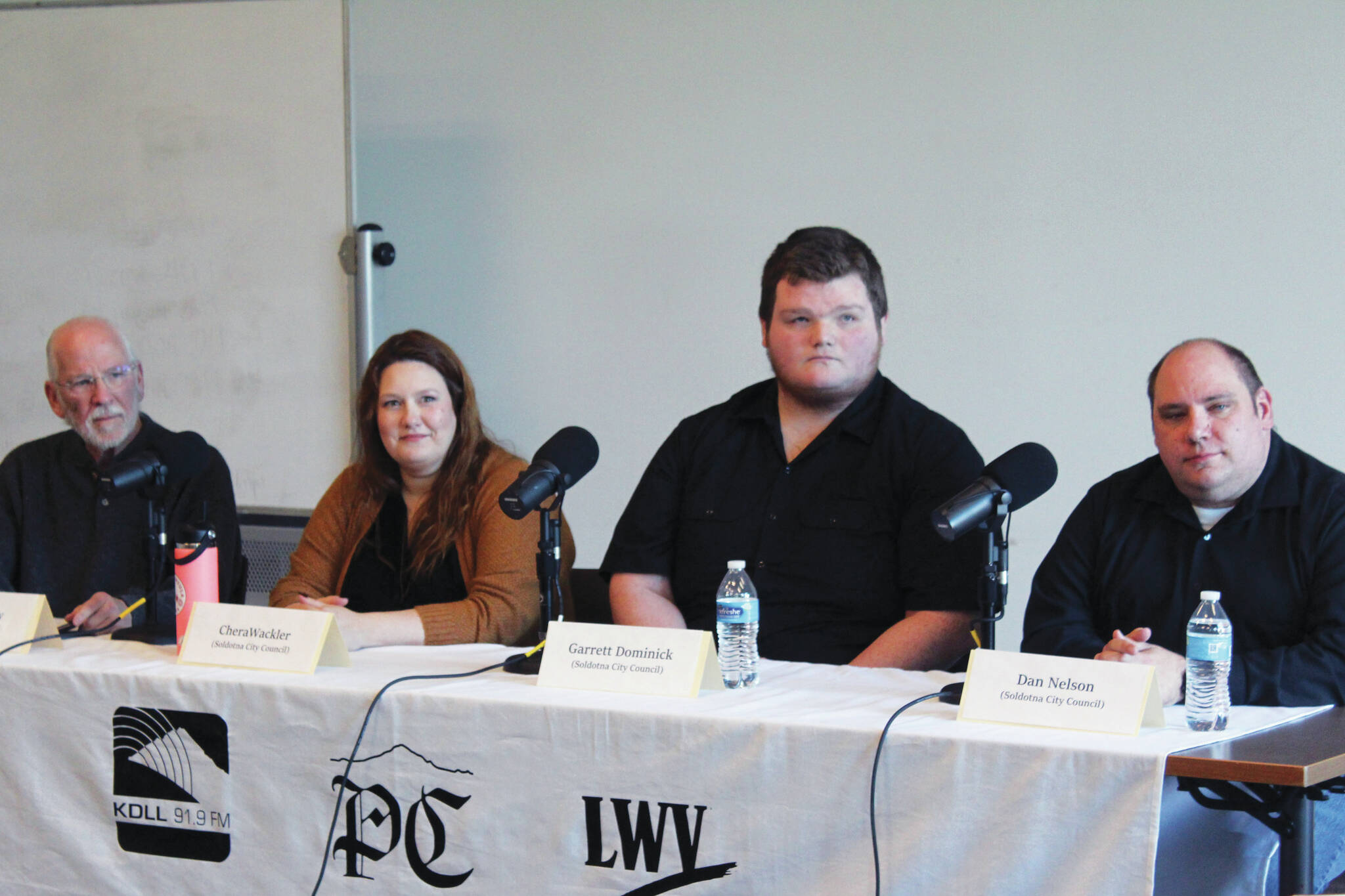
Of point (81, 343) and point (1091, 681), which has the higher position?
point (81, 343)

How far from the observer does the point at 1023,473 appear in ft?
6.00

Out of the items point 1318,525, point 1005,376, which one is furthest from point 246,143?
point 1318,525

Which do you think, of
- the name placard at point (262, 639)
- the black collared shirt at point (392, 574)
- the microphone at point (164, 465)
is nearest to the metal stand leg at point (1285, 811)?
the name placard at point (262, 639)

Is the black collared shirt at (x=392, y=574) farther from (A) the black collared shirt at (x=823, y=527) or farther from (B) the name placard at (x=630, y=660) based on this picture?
(B) the name placard at (x=630, y=660)

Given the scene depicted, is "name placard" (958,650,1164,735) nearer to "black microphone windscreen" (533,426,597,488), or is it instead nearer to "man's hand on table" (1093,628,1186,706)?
"man's hand on table" (1093,628,1186,706)

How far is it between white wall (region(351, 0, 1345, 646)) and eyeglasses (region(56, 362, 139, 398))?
3.92 feet

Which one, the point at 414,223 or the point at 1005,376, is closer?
the point at 1005,376

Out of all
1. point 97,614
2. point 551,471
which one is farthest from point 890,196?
point 97,614

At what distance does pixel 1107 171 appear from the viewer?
343cm

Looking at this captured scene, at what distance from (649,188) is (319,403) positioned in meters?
1.16

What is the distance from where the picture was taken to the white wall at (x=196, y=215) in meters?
3.78

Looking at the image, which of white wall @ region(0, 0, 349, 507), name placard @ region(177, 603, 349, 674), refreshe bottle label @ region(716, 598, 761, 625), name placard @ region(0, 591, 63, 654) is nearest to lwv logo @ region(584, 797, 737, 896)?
refreshe bottle label @ region(716, 598, 761, 625)

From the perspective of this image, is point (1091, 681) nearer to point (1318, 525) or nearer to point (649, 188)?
point (1318, 525)

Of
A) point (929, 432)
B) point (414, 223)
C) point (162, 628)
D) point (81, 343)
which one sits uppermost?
point (414, 223)
